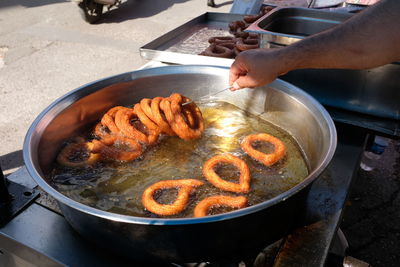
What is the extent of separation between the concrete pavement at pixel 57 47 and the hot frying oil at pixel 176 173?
2637 mm

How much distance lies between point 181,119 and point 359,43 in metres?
1.27

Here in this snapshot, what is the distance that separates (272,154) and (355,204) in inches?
80.2

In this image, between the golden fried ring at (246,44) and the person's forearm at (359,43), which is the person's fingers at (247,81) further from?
the golden fried ring at (246,44)

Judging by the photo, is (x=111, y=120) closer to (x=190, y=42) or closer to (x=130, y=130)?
(x=130, y=130)

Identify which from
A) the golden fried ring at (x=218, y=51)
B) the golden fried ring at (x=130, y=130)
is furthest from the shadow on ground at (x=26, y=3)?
the golden fried ring at (x=130, y=130)

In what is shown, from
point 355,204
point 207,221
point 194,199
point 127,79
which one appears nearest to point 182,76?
point 127,79

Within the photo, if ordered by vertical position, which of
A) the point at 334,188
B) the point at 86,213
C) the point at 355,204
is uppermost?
the point at 86,213

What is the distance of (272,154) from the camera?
2316 millimetres

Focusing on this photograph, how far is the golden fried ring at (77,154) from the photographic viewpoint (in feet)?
7.77

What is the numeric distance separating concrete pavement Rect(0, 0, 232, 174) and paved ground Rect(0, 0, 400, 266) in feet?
0.05

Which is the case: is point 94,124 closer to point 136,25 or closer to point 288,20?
point 288,20

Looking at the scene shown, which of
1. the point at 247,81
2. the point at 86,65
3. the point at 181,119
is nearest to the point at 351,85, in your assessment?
the point at 247,81

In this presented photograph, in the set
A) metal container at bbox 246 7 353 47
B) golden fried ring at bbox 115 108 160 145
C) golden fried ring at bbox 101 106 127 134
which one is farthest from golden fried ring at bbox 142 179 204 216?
metal container at bbox 246 7 353 47

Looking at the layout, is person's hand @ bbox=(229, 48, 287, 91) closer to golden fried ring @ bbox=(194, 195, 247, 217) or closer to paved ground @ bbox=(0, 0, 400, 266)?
golden fried ring @ bbox=(194, 195, 247, 217)
